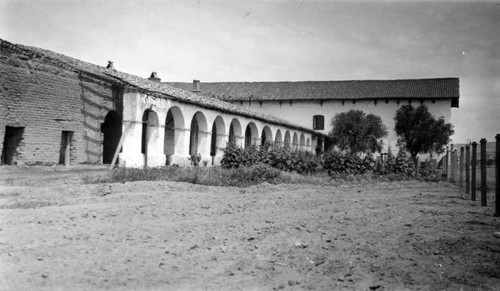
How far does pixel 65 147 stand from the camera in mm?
15906

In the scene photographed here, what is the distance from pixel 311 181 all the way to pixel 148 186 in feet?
19.8

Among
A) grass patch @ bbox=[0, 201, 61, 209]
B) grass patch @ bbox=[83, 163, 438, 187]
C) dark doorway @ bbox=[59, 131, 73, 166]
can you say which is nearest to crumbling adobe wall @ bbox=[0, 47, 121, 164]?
dark doorway @ bbox=[59, 131, 73, 166]

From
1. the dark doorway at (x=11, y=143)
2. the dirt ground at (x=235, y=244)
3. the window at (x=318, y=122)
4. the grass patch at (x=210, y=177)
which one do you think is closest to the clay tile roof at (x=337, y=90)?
the window at (x=318, y=122)

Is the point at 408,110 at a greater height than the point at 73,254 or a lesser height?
greater

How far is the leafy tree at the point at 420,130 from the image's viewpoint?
3403 centimetres

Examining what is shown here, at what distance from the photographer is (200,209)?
7.51m

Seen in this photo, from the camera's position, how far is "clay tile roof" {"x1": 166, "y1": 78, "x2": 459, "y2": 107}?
38562 mm

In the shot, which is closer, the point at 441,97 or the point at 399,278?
the point at 399,278

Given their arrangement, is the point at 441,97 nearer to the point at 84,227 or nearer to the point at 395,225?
the point at 395,225

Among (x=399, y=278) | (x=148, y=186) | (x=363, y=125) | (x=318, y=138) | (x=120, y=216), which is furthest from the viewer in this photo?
(x=318, y=138)

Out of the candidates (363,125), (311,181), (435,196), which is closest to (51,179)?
(311,181)

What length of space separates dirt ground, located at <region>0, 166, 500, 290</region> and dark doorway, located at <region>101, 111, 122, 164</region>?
10.7 m

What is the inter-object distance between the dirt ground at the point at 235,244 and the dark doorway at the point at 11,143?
6301 mm

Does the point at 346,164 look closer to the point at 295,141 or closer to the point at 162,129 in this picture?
the point at 162,129
